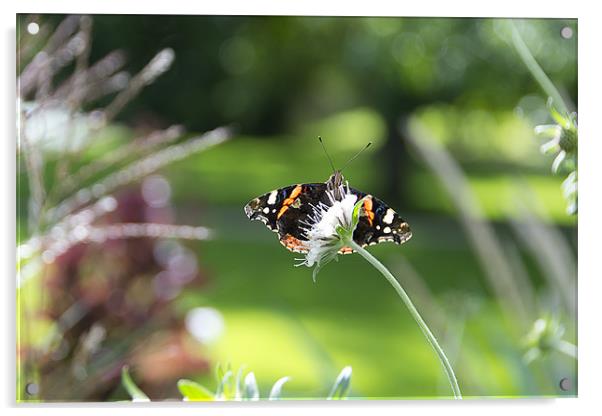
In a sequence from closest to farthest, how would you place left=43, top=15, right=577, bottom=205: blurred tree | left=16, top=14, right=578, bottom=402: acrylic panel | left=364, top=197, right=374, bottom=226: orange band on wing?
left=364, top=197, right=374, bottom=226: orange band on wing
left=16, top=14, right=578, bottom=402: acrylic panel
left=43, top=15, right=577, bottom=205: blurred tree

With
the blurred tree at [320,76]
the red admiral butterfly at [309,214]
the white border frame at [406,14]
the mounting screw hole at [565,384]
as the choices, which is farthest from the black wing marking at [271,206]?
the blurred tree at [320,76]

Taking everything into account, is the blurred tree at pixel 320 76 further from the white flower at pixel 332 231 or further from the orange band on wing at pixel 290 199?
the white flower at pixel 332 231

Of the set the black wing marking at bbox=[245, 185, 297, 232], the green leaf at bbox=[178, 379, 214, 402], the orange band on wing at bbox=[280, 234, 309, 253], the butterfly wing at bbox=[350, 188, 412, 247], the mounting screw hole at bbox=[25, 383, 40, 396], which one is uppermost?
the black wing marking at bbox=[245, 185, 297, 232]

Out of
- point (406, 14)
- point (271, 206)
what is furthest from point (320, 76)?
point (271, 206)

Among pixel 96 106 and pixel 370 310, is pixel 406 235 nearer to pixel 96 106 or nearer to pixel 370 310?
pixel 96 106

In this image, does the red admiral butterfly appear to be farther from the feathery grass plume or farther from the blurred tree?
the blurred tree

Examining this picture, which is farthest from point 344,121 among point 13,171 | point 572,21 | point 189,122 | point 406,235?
point 406,235

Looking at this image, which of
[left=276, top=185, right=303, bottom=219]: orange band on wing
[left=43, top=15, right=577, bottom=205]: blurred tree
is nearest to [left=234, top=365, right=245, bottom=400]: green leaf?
[left=276, top=185, right=303, bottom=219]: orange band on wing
